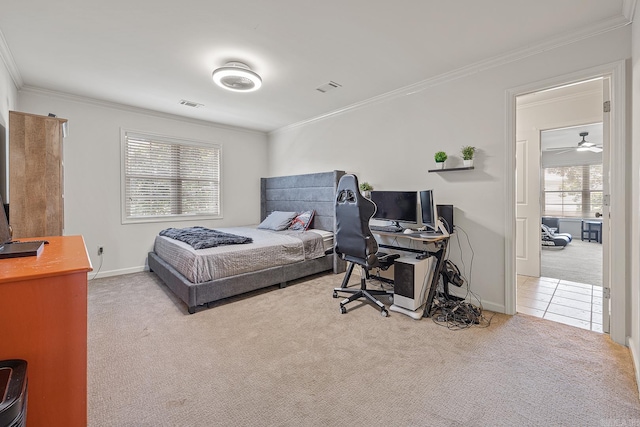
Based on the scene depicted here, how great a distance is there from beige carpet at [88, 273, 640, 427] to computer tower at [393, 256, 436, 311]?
19 cm

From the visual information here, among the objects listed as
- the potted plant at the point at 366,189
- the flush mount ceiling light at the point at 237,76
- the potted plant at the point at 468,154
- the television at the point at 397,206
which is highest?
the flush mount ceiling light at the point at 237,76

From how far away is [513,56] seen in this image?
Answer: 264 centimetres

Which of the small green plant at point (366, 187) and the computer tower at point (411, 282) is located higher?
the small green plant at point (366, 187)

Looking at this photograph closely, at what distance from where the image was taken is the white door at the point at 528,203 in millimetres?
3957

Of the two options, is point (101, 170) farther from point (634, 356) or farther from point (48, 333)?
point (634, 356)

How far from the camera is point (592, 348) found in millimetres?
2115

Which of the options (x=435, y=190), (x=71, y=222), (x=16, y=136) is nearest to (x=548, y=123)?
(x=435, y=190)

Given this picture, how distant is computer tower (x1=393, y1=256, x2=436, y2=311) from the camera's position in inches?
107

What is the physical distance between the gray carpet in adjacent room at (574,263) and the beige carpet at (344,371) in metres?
2.08

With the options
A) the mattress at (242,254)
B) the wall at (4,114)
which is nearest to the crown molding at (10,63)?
the wall at (4,114)

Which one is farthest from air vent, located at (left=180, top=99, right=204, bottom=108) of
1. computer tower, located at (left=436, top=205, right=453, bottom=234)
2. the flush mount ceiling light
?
computer tower, located at (left=436, top=205, right=453, bottom=234)

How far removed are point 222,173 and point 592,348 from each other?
517cm

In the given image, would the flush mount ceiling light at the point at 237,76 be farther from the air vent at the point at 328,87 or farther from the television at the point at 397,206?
the television at the point at 397,206

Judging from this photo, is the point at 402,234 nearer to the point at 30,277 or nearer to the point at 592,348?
the point at 592,348
